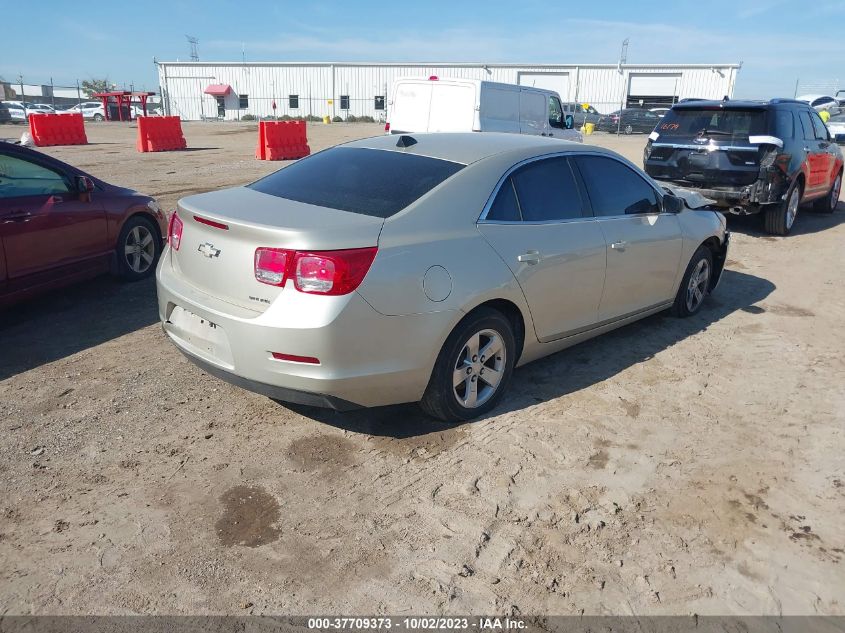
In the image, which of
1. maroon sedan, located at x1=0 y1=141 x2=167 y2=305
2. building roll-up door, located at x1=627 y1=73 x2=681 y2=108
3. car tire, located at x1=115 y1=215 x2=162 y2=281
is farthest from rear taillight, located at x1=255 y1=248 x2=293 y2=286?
building roll-up door, located at x1=627 y1=73 x2=681 y2=108

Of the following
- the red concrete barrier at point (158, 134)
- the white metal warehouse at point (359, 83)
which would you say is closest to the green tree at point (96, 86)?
the white metal warehouse at point (359, 83)

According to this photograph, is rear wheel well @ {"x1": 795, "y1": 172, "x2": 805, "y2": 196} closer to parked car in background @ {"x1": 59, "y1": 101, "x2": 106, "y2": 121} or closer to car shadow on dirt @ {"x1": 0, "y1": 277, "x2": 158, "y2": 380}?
car shadow on dirt @ {"x1": 0, "y1": 277, "x2": 158, "y2": 380}

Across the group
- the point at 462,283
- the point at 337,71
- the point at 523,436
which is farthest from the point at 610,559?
the point at 337,71

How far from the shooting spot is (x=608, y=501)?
3.30 metres

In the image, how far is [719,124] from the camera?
9.19m

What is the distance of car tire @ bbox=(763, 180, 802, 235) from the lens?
945 cm

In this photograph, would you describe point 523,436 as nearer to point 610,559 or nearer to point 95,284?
point 610,559

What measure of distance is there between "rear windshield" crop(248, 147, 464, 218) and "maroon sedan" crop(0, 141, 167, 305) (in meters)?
2.22

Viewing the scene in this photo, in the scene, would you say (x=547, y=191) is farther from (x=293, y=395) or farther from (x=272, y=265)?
(x=293, y=395)

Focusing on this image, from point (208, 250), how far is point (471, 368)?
1.61 m

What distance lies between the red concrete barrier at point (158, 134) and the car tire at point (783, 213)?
18.5m

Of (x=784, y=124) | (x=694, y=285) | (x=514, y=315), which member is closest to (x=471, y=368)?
(x=514, y=315)

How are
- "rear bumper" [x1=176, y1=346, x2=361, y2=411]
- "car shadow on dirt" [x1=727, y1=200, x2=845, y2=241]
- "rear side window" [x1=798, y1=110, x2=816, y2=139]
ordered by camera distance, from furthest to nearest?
"car shadow on dirt" [x1=727, y1=200, x2=845, y2=241] → "rear side window" [x1=798, y1=110, x2=816, y2=139] → "rear bumper" [x1=176, y1=346, x2=361, y2=411]

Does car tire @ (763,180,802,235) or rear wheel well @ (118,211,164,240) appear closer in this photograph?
rear wheel well @ (118,211,164,240)
